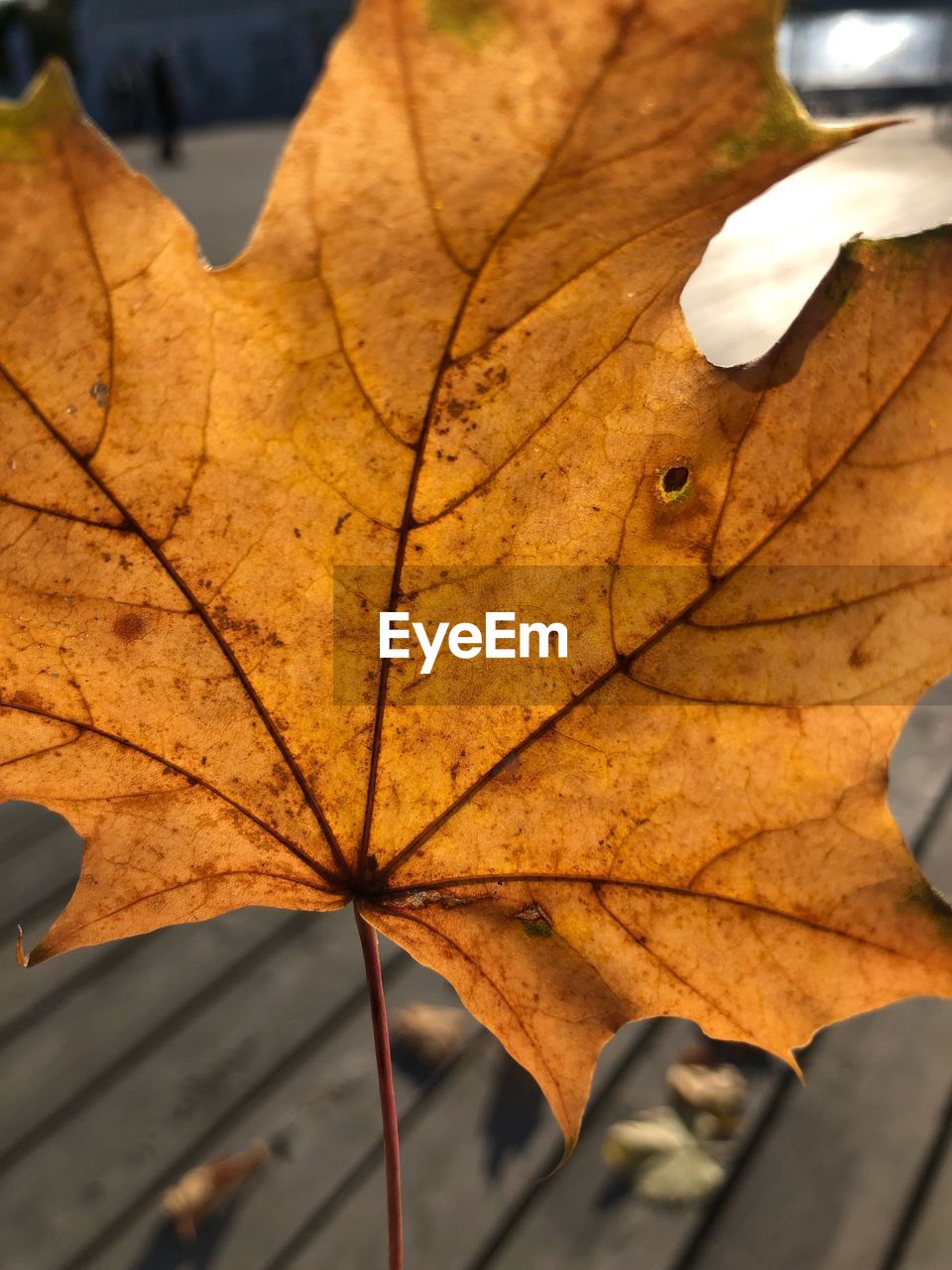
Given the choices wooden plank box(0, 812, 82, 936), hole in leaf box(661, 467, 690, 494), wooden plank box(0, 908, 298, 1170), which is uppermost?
hole in leaf box(661, 467, 690, 494)

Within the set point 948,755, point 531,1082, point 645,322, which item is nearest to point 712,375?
point 645,322

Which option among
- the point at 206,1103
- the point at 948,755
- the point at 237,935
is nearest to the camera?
the point at 206,1103

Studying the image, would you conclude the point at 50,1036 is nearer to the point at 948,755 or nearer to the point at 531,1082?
the point at 531,1082

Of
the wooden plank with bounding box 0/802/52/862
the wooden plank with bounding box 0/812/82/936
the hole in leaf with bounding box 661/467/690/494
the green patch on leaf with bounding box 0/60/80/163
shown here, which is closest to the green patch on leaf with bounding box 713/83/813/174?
the hole in leaf with bounding box 661/467/690/494

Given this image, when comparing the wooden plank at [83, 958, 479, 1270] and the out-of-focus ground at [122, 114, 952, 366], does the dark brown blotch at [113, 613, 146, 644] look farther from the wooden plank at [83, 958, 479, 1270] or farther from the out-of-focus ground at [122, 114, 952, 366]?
the out-of-focus ground at [122, 114, 952, 366]

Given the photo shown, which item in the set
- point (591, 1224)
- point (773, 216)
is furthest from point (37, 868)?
point (773, 216)

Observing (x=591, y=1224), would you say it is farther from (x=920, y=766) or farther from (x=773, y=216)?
(x=773, y=216)
